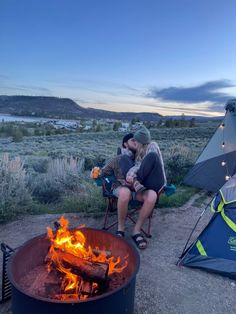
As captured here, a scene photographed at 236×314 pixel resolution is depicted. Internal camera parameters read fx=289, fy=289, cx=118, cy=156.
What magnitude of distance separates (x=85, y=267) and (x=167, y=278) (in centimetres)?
114

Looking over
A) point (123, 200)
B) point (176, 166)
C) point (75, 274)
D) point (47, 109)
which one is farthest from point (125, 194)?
point (47, 109)

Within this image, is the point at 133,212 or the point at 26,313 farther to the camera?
the point at 133,212

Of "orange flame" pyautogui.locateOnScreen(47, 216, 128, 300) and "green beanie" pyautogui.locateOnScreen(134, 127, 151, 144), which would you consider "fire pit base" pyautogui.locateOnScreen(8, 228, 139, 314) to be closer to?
"orange flame" pyautogui.locateOnScreen(47, 216, 128, 300)

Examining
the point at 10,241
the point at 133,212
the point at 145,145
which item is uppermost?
the point at 145,145

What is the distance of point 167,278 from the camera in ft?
9.23

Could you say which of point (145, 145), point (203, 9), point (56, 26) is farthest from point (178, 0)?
point (145, 145)

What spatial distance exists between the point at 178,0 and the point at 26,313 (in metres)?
6.92

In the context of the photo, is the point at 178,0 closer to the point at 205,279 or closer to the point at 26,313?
the point at 205,279

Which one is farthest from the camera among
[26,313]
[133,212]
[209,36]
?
[209,36]

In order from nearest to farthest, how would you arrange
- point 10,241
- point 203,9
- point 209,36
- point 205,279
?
point 205,279, point 10,241, point 203,9, point 209,36

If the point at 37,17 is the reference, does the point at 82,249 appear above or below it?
below

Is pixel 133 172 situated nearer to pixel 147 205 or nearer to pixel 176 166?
pixel 147 205

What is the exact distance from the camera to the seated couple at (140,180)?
11.1ft

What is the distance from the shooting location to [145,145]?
362 cm
